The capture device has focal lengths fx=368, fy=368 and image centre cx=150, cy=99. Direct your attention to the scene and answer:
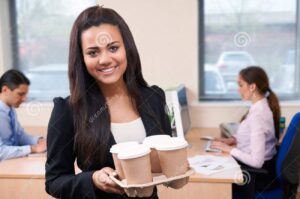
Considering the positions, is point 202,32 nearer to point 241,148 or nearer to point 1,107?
point 241,148

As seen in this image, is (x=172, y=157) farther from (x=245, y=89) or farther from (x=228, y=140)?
(x=228, y=140)

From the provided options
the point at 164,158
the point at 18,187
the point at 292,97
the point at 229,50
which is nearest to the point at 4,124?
the point at 18,187

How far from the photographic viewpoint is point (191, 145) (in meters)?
2.66

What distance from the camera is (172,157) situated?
37.8 inches

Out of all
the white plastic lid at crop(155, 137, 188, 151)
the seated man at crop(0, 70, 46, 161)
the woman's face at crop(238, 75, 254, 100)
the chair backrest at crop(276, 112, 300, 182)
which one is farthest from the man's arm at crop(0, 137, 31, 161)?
the white plastic lid at crop(155, 137, 188, 151)

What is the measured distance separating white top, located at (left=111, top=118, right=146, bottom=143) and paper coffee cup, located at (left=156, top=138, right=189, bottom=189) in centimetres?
14

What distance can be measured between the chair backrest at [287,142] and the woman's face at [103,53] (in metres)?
1.36

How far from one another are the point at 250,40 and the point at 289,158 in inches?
58.7

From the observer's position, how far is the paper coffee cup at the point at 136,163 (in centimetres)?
90

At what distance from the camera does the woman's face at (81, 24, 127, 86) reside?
3.28ft

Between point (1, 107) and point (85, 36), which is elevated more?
point (85, 36)

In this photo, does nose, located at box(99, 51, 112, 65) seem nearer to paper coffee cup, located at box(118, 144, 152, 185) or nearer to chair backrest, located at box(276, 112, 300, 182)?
paper coffee cup, located at box(118, 144, 152, 185)

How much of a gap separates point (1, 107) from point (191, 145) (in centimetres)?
133

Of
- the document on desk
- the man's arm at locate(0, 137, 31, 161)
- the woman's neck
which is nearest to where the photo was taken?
the woman's neck
